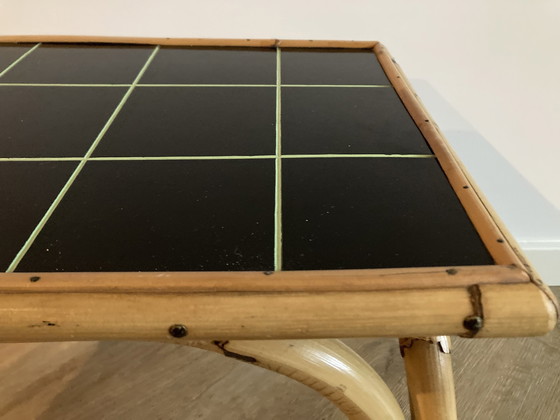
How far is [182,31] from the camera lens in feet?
3.42

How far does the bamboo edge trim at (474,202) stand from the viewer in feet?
1.29

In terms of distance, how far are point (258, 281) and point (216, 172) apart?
0.18 m

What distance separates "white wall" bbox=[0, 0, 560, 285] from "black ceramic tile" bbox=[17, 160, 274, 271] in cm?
59

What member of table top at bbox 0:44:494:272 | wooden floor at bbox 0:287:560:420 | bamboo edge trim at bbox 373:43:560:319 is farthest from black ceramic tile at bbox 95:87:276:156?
wooden floor at bbox 0:287:560:420

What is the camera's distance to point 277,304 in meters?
0.37

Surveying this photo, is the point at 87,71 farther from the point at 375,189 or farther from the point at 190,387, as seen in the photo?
the point at 190,387

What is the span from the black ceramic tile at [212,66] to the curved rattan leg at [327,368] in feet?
1.28

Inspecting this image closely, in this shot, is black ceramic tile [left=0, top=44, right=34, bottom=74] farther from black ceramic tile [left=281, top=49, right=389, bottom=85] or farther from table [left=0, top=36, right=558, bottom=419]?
black ceramic tile [left=281, top=49, right=389, bottom=85]

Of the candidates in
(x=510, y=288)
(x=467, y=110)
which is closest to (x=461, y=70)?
(x=467, y=110)

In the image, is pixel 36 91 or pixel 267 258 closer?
pixel 267 258

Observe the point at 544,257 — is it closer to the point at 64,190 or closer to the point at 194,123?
the point at 194,123

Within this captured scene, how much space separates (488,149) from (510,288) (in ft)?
2.77

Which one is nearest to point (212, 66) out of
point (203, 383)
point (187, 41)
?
point (187, 41)

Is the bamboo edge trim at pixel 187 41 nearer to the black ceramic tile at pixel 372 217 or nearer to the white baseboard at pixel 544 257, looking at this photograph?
the black ceramic tile at pixel 372 217
